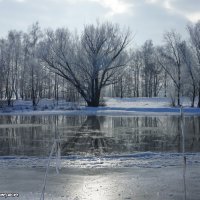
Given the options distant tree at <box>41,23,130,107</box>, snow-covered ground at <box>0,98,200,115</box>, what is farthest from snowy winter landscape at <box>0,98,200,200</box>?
distant tree at <box>41,23,130,107</box>

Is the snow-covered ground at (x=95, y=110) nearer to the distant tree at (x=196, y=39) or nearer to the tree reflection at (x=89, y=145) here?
the distant tree at (x=196, y=39)

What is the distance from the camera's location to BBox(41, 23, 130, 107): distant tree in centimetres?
6438

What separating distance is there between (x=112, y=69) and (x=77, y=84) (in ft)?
22.4

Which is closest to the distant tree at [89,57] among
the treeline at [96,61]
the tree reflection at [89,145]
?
the treeline at [96,61]

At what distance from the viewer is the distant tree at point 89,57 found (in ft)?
211

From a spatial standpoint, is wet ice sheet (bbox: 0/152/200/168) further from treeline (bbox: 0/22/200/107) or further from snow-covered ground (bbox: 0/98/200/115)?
treeline (bbox: 0/22/200/107)

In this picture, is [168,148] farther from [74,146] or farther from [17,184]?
[17,184]

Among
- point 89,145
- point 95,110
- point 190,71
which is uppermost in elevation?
point 190,71

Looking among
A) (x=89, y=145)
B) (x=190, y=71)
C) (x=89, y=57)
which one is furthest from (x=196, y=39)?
(x=89, y=145)

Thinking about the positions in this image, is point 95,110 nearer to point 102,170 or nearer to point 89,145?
point 89,145

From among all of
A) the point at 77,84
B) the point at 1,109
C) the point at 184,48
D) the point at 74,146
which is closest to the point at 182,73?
the point at 184,48

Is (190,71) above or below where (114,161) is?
above

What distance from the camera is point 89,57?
2557 inches

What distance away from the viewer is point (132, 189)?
9.70m
